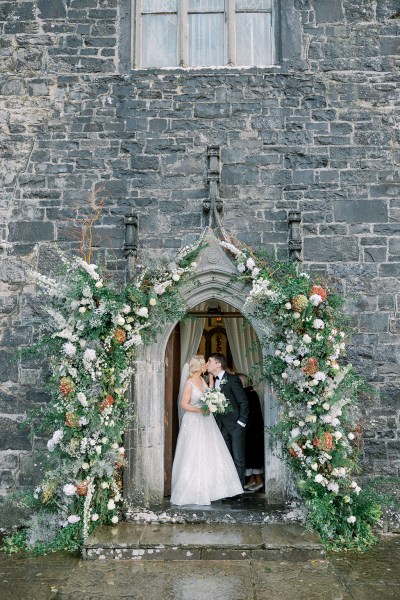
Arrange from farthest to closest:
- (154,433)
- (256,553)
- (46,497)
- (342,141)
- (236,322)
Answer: (236,322) < (342,141) < (154,433) < (46,497) < (256,553)

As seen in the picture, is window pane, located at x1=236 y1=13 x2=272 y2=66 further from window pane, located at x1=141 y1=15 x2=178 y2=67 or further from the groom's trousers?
A: the groom's trousers

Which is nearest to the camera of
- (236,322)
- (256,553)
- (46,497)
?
(256,553)

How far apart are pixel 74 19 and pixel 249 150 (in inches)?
108

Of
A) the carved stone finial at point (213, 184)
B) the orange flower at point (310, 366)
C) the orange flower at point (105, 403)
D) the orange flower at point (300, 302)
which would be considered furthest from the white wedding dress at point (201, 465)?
the carved stone finial at point (213, 184)

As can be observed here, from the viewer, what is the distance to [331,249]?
694cm

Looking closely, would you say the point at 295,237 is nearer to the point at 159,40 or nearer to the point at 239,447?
the point at 239,447

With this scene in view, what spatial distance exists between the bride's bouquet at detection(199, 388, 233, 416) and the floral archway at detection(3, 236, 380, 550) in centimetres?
58

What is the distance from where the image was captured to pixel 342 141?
7090mm

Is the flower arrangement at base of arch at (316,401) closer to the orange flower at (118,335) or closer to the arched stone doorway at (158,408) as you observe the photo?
the arched stone doorway at (158,408)

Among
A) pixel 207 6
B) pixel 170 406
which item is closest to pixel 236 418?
pixel 170 406

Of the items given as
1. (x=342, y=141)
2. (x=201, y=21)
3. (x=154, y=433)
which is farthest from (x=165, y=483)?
(x=201, y=21)

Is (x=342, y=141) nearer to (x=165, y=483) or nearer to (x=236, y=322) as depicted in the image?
(x=236, y=322)

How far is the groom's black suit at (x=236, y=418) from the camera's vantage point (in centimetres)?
701

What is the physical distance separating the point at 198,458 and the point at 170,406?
0.75 meters
